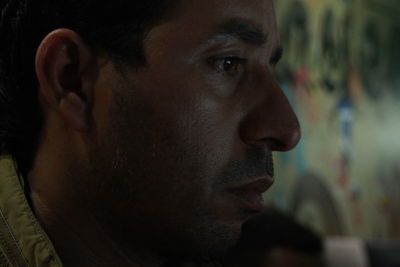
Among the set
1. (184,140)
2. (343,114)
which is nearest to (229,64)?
(184,140)

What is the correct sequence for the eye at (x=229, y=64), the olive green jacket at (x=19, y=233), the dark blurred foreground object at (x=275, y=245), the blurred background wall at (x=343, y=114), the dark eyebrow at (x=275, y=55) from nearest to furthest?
the olive green jacket at (x=19, y=233)
the eye at (x=229, y=64)
the dark eyebrow at (x=275, y=55)
the dark blurred foreground object at (x=275, y=245)
the blurred background wall at (x=343, y=114)

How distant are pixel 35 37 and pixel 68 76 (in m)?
0.12

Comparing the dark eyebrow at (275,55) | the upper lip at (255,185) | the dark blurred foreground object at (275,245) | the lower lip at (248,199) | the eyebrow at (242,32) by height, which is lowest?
the dark blurred foreground object at (275,245)

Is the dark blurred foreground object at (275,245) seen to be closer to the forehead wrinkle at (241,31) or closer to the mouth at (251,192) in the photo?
the mouth at (251,192)

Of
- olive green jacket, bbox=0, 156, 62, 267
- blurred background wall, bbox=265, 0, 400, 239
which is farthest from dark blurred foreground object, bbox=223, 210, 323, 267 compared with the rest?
olive green jacket, bbox=0, 156, 62, 267

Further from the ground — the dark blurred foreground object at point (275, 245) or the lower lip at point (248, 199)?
the lower lip at point (248, 199)

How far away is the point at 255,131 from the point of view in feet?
4.38

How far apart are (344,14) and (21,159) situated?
150 inches

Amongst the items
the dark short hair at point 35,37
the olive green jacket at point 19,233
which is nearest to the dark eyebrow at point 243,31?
the dark short hair at point 35,37

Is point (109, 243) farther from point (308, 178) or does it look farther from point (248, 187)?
point (308, 178)

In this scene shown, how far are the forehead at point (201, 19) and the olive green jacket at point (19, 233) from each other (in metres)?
0.42

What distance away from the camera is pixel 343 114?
4750mm

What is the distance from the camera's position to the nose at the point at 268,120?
4.40 feet

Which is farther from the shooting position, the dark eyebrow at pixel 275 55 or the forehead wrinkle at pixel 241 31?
the dark eyebrow at pixel 275 55
